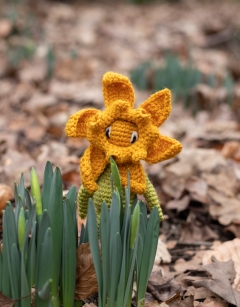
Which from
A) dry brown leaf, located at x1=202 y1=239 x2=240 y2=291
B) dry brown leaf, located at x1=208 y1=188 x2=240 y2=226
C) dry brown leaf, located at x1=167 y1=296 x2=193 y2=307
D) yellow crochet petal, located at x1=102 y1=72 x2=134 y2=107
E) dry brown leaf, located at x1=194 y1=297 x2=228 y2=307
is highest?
yellow crochet petal, located at x1=102 y1=72 x2=134 y2=107

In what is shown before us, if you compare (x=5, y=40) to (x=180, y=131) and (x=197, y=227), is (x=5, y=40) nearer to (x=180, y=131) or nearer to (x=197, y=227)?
(x=180, y=131)

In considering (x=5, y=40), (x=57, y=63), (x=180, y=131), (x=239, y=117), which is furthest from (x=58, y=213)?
(x=5, y=40)

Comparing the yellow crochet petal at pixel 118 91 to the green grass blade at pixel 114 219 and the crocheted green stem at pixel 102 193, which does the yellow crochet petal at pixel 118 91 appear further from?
the green grass blade at pixel 114 219

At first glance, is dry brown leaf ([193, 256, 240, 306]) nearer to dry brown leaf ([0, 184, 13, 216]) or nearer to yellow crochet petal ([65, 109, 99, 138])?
yellow crochet petal ([65, 109, 99, 138])

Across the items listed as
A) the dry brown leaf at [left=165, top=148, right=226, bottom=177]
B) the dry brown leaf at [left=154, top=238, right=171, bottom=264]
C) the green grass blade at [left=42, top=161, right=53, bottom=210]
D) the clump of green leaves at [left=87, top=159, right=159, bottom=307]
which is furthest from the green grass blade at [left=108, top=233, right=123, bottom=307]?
the dry brown leaf at [left=165, top=148, right=226, bottom=177]

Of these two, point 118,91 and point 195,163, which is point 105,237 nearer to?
point 118,91

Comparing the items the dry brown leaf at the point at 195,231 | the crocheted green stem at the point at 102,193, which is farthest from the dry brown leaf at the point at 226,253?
the crocheted green stem at the point at 102,193

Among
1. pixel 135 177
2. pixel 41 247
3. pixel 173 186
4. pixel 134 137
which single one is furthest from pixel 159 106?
pixel 173 186
